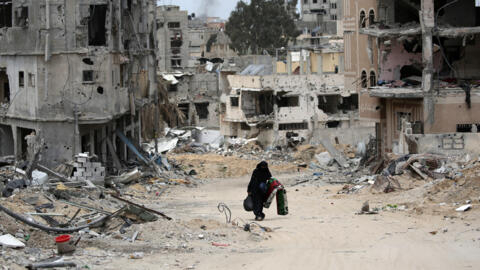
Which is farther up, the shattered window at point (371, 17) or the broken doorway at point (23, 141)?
the shattered window at point (371, 17)

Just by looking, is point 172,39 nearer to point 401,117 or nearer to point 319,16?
point 319,16

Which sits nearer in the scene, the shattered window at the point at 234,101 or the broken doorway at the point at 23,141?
the broken doorway at the point at 23,141

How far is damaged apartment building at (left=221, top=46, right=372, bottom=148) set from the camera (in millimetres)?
50375

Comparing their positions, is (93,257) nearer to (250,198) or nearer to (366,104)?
(250,198)

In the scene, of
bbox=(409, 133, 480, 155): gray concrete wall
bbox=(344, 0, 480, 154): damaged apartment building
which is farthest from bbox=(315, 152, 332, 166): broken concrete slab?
bbox=(409, 133, 480, 155): gray concrete wall

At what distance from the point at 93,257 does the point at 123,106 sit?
63.8ft

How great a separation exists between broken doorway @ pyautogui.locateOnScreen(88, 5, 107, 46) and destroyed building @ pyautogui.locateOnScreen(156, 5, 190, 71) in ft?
113

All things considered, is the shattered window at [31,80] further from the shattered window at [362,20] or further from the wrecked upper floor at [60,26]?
the shattered window at [362,20]

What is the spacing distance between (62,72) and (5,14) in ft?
15.6

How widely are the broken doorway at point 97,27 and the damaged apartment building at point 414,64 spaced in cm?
1078

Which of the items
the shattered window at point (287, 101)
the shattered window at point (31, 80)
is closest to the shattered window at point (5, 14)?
the shattered window at point (31, 80)

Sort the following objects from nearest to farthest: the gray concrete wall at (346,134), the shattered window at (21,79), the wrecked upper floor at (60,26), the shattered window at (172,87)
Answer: the wrecked upper floor at (60,26) < the shattered window at (21,79) < the gray concrete wall at (346,134) < the shattered window at (172,87)

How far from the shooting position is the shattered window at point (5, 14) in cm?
3319

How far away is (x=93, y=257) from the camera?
13.9 meters
